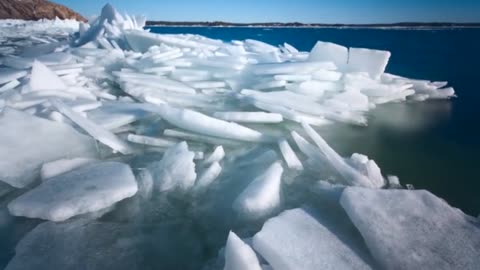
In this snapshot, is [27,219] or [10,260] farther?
[27,219]

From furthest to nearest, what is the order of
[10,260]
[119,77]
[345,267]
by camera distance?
[119,77], [10,260], [345,267]

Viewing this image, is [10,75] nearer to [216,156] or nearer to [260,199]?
[216,156]

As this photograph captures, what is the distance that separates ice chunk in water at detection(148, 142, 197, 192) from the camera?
4.80 feet

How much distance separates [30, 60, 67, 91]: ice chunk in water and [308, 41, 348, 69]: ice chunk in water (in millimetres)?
2434

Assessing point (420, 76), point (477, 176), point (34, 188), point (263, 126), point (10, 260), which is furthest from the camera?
point (420, 76)

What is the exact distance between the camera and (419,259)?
2.98ft

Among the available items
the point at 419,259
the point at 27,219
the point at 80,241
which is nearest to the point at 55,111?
the point at 27,219

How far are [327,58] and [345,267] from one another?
111 inches

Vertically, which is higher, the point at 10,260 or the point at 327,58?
the point at 327,58

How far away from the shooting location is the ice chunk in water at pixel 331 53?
3.32m

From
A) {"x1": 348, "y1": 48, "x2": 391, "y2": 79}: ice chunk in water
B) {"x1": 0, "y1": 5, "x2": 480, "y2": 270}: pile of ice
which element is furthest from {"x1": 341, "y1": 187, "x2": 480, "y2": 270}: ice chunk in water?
{"x1": 348, "y1": 48, "x2": 391, "y2": 79}: ice chunk in water

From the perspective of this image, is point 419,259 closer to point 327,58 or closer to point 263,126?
point 263,126

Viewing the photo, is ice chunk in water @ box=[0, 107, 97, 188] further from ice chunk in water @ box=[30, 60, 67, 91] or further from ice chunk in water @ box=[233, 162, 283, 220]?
ice chunk in water @ box=[233, 162, 283, 220]

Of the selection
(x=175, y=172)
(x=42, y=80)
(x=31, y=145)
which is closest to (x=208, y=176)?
(x=175, y=172)
